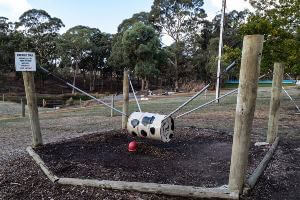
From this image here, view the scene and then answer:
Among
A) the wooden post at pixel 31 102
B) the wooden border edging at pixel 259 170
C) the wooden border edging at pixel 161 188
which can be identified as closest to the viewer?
the wooden border edging at pixel 161 188

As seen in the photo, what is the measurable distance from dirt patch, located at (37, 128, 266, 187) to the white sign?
5.68ft

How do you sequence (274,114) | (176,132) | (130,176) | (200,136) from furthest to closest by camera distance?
(176,132)
(200,136)
(274,114)
(130,176)

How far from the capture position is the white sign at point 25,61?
632cm

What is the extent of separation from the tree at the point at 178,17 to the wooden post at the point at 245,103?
43243 mm

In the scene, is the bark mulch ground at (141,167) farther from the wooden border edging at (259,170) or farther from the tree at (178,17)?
the tree at (178,17)

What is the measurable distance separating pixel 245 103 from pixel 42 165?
350cm

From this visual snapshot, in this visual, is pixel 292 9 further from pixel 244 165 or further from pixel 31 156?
pixel 31 156

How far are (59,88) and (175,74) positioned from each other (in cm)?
2069

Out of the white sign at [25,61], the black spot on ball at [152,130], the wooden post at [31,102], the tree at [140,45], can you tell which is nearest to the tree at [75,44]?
the tree at [140,45]

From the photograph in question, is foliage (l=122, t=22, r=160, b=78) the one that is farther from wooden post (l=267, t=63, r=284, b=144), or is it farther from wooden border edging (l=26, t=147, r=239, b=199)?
wooden border edging (l=26, t=147, r=239, b=199)

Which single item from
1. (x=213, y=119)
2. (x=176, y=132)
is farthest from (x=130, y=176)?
(x=213, y=119)

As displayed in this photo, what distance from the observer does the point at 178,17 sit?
4841cm

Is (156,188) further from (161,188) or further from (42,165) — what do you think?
(42,165)

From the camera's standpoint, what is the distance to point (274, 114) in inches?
289
